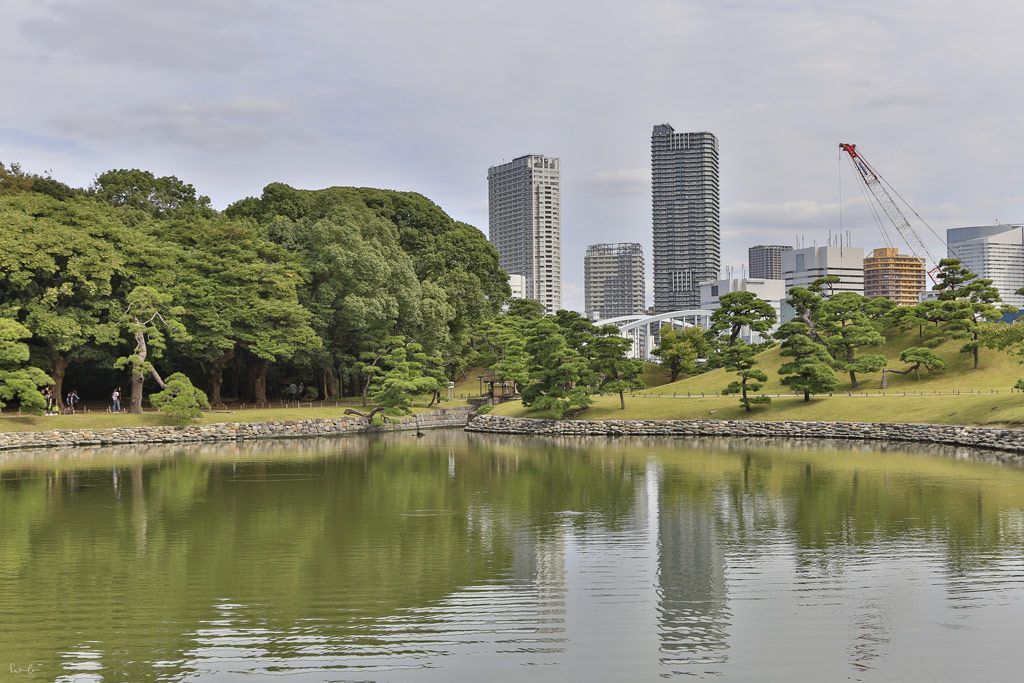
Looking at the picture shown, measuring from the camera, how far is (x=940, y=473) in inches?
1037

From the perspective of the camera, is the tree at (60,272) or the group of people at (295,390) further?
the group of people at (295,390)

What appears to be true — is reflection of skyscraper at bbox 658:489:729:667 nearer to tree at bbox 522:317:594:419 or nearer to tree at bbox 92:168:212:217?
tree at bbox 522:317:594:419

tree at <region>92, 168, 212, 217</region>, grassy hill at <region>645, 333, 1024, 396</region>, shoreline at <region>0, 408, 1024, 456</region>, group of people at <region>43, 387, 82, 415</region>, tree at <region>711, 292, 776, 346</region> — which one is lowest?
shoreline at <region>0, 408, 1024, 456</region>

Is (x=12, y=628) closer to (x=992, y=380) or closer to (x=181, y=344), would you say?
(x=181, y=344)

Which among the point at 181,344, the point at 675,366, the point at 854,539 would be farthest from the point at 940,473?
the point at 675,366

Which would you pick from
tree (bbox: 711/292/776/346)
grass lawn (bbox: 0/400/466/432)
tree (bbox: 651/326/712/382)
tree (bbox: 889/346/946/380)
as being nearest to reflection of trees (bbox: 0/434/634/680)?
grass lawn (bbox: 0/400/466/432)

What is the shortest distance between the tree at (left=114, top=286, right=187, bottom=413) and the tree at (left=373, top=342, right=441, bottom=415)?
34.9 ft

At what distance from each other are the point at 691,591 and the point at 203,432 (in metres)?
34.9

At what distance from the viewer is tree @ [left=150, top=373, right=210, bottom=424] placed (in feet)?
143

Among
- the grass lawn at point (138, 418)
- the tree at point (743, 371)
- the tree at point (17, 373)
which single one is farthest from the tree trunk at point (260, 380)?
the tree at point (743, 371)

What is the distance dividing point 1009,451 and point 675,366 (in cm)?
3722

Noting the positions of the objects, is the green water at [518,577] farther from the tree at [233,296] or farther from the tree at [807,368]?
the tree at [233,296]

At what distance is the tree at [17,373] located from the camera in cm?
3956

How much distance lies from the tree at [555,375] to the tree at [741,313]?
1286 cm
